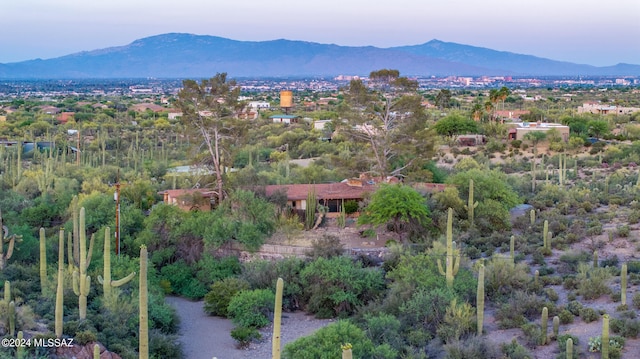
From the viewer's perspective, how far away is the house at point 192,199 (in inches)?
1193

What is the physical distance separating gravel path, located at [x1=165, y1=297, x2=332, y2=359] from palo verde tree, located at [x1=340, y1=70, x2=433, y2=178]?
12.5 m

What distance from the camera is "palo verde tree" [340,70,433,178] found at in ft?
109

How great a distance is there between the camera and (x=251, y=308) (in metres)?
21.6

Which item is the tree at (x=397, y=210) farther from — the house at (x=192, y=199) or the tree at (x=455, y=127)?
the tree at (x=455, y=127)

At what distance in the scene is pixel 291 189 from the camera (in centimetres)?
3181

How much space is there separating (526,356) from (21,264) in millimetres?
14835

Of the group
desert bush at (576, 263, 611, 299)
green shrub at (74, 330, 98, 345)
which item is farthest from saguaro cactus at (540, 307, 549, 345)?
green shrub at (74, 330, 98, 345)

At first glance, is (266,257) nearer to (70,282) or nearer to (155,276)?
(155,276)

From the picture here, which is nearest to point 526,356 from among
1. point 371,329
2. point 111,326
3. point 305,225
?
point 371,329

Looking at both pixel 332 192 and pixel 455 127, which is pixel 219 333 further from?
pixel 455 127

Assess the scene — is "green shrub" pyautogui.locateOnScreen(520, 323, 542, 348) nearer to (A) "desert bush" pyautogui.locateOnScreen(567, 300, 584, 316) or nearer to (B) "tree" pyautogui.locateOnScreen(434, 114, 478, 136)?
(A) "desert bush" pyautogui.locateOnScreen(567, 300, 584, 316)

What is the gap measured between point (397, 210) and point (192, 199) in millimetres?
8635

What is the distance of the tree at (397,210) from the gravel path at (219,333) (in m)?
5.29

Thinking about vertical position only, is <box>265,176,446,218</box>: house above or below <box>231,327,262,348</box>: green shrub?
above
